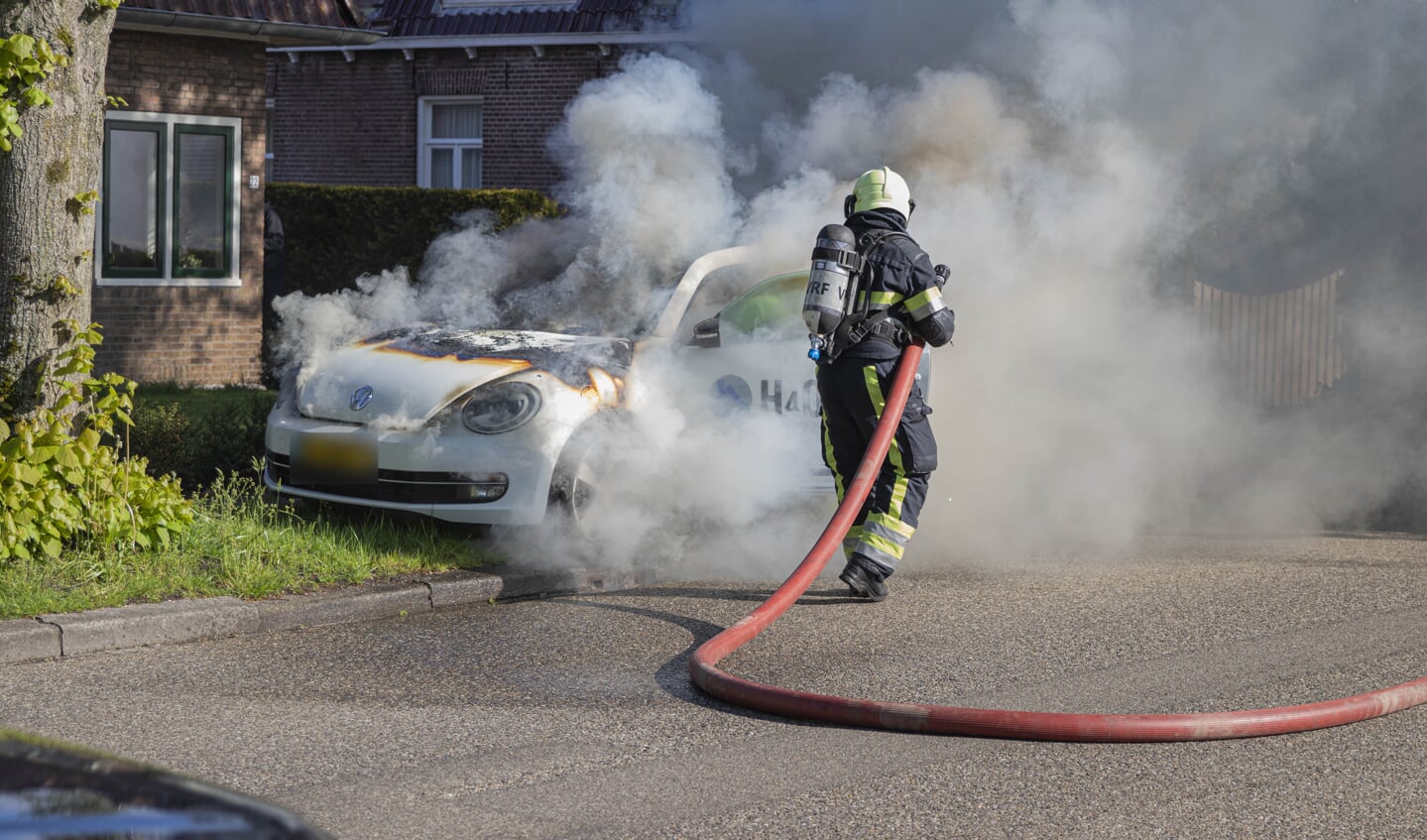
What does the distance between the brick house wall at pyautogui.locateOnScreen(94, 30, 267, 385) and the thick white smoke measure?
16.6ft

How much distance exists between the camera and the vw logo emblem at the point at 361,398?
7.05 m

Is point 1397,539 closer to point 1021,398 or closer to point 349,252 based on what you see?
point 1021,398

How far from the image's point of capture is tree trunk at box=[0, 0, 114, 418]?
6.32 meters

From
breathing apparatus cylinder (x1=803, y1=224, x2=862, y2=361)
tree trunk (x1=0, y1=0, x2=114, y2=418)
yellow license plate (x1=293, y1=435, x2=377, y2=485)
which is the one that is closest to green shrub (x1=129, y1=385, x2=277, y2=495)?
yellow license plate (x1=293, y1=435, x2=377, y2=485)

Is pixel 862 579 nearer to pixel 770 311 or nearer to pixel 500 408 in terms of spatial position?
pixel 770 311

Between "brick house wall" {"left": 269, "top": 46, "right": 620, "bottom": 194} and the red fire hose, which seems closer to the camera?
the red fire hose

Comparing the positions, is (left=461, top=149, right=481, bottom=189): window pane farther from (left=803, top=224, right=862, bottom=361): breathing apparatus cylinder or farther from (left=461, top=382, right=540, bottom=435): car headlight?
(left=803, top=224, right=862, bottom=361): breathing apparatus cylinder

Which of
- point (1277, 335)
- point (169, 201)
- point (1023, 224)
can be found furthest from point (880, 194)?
point (1277, 335)

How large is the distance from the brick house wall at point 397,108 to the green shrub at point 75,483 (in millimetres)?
11240

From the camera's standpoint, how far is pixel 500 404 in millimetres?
7000

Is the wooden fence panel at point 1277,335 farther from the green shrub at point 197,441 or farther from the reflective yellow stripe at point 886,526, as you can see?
the green shrub at point 197,441

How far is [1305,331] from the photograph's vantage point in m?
14.7

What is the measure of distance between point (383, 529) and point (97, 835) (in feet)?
17.6

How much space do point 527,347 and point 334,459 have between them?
3.41 feet
